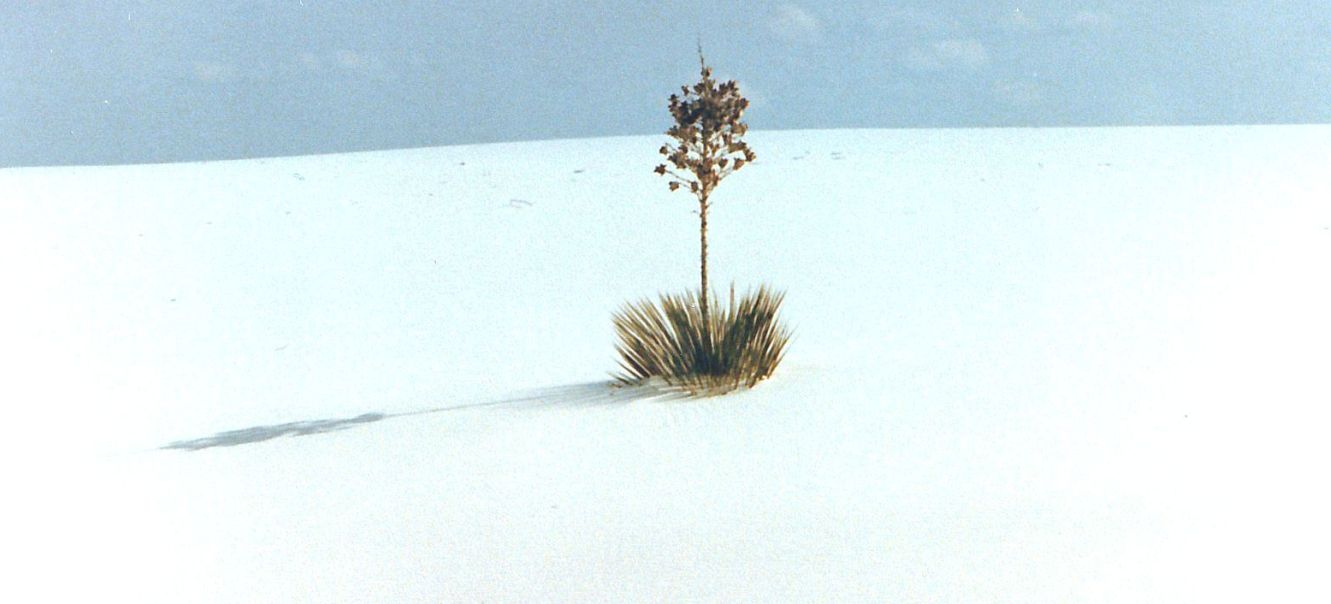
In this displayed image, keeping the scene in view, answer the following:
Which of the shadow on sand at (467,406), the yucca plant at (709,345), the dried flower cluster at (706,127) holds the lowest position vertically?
the shadow on sand at (467,406)

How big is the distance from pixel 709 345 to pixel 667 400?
394 mm

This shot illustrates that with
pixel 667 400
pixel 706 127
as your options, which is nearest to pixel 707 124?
pixel 706 127

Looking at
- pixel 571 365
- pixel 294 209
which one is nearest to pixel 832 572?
pixel 571 365

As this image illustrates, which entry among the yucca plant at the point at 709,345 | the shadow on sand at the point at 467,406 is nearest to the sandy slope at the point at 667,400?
the shadow on sand at the point at 467,406

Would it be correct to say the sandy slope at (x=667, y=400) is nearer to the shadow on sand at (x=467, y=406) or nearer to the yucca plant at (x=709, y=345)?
the shadow on sand at (x=467, y=406)

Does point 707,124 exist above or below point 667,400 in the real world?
above

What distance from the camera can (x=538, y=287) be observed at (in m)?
11.8

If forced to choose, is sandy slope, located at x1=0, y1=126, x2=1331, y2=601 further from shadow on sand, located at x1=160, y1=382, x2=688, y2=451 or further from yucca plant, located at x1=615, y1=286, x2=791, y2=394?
yucca plant, located at x1=615, y1=286, x2=791, y2=394

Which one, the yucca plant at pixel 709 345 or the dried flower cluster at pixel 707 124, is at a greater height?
the dried flower cluster at pixel 707 124

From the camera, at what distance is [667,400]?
6559mm

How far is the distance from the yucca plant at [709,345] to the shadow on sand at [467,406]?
0.47 feet

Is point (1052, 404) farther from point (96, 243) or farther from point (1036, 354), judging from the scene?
point (96, 243)

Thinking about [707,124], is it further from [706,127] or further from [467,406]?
[467,406]

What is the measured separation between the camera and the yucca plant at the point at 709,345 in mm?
6672
